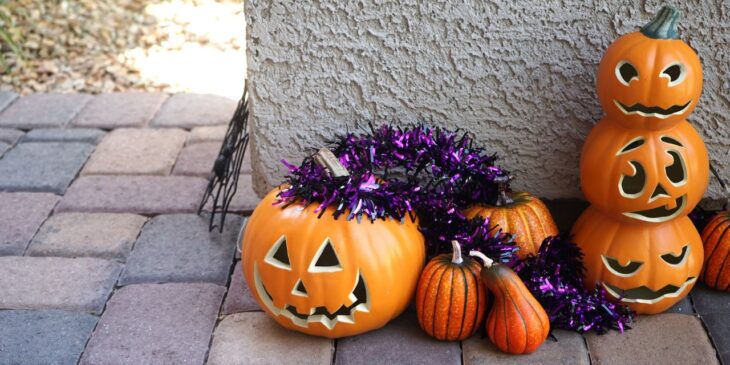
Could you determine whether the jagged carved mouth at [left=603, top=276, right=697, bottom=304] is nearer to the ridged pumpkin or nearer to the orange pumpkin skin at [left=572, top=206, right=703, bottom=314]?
the orange pumpkin skin at [left=572, top=206, right=703, bottom=314]

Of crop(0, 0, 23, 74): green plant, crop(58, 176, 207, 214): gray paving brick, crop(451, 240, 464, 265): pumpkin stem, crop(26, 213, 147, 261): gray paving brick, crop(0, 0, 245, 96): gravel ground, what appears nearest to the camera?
crop(451, 240, 464, 265): pumpkin stem

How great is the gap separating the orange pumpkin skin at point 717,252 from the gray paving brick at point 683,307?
11cm

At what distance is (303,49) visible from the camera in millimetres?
2521

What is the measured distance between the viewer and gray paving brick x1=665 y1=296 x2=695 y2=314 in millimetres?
2463

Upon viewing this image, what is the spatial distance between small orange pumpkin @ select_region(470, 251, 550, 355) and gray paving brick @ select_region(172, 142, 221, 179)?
5.18 ft

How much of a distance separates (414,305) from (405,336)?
0.58 ft

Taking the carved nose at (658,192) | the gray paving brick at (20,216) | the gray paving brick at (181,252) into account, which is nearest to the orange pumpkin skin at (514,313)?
the carved nose at (658,192)

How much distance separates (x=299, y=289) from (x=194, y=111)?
193cm

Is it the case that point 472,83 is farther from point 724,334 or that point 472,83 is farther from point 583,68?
point 724,334

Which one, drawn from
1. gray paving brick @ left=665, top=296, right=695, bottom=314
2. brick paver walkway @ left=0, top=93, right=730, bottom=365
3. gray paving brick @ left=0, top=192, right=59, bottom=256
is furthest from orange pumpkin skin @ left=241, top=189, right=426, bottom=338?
gray paving brick @ left=0, top=192, right=59, bottom=256

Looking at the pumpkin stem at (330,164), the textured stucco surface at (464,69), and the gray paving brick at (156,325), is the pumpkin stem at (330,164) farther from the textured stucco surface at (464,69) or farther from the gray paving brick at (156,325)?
the gray paving brick at (156,325)

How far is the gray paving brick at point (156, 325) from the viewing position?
2.33 meters

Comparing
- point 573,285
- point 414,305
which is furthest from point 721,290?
point 414,305

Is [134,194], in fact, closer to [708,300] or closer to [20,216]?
[20,216]
